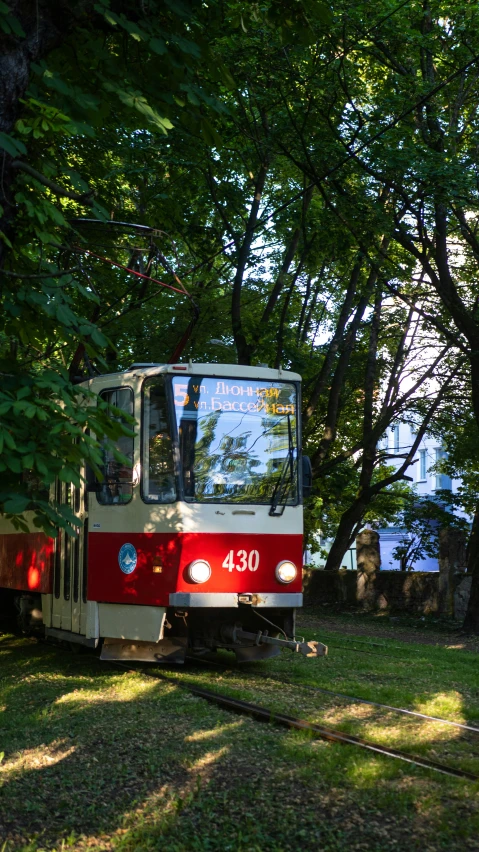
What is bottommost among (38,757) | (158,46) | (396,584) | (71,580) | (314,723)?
(38,757)

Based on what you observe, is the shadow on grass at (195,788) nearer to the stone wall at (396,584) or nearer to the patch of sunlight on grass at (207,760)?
the patch of sunlight on grass at (207,760)

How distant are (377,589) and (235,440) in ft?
48.4

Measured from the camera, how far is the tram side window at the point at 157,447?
35.0 feet

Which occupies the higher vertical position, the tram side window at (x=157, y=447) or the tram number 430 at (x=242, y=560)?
the tram side window at (x=157, y=447)

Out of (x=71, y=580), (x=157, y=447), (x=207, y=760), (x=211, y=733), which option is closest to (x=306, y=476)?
(x=157, y=447)

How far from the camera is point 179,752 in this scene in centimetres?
711

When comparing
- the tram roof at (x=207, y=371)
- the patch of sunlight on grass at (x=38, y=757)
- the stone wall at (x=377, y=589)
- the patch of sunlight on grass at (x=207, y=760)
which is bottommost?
the patch of sunlight on grass at (x=38, y=757)

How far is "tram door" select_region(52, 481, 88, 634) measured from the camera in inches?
451

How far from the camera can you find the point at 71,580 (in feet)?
38.7

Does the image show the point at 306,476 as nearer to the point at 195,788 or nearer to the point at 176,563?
the point at 176,563

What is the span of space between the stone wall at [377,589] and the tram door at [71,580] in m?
12.6

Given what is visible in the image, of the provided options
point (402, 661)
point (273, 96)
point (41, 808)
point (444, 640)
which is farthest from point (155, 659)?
point (273, 96)

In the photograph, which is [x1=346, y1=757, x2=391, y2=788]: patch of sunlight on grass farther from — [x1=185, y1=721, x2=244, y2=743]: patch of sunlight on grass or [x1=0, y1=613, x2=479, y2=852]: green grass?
[x1=185, y1=721, x2=244, y2=743]: patch of sunlight on grass

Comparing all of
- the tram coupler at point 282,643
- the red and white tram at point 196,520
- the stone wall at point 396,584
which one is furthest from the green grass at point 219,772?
the stone wall at point 396,584
